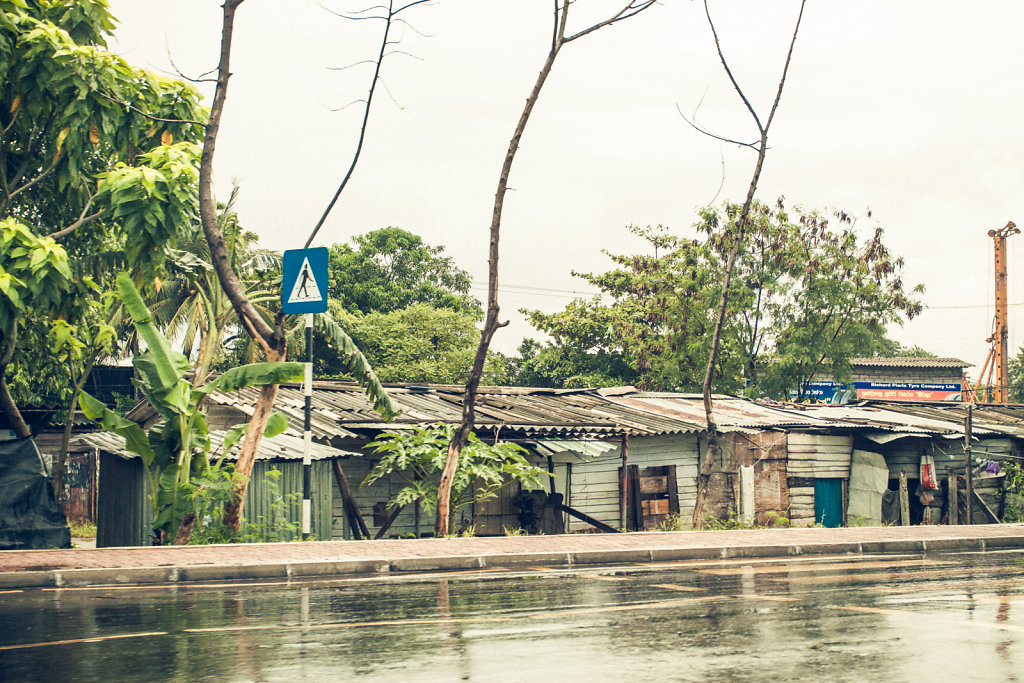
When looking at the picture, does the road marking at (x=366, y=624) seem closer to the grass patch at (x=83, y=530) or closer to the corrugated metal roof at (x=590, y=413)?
the corrugated metal roof at (x=590, y=413)

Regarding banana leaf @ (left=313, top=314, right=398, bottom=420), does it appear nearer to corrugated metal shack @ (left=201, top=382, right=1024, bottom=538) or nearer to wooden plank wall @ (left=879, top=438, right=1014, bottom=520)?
corrugated metal shack @ (left=201, top=382, right=1024, bottom=538)

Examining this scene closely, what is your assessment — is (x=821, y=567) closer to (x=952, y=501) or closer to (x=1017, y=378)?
(x=952, y=501)

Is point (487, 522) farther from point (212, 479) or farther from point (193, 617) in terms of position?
point (193, 617)

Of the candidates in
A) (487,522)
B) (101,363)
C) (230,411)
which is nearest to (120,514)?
(230,411)

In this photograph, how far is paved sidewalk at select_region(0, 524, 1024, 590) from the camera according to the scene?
9.92 m

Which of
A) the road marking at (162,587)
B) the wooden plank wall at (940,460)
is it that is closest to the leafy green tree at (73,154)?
the road marking at (162,587)

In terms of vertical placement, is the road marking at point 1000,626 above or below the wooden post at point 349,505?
below

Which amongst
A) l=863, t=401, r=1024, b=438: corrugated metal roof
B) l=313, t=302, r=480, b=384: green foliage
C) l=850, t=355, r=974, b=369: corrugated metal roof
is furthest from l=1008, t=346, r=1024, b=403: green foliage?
l=313, t=302, r=480, b=384: green foliage

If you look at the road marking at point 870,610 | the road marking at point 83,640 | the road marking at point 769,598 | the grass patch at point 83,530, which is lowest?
the grass patch at point 83,530

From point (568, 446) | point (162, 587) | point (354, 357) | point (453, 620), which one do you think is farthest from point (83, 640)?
point (568, 446)

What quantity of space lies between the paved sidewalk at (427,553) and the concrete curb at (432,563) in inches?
0.4

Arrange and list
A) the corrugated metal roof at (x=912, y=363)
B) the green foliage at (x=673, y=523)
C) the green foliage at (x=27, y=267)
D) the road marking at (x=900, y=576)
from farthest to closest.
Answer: the corrugated metal roof at (x=912, y=363) → the green foliage at (x=673, y=523) → the green foliage at (x=27, y=267) → the road marking at (x=900, y=576)

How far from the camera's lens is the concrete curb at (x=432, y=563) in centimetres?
970

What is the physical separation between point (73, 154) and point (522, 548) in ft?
28.2
